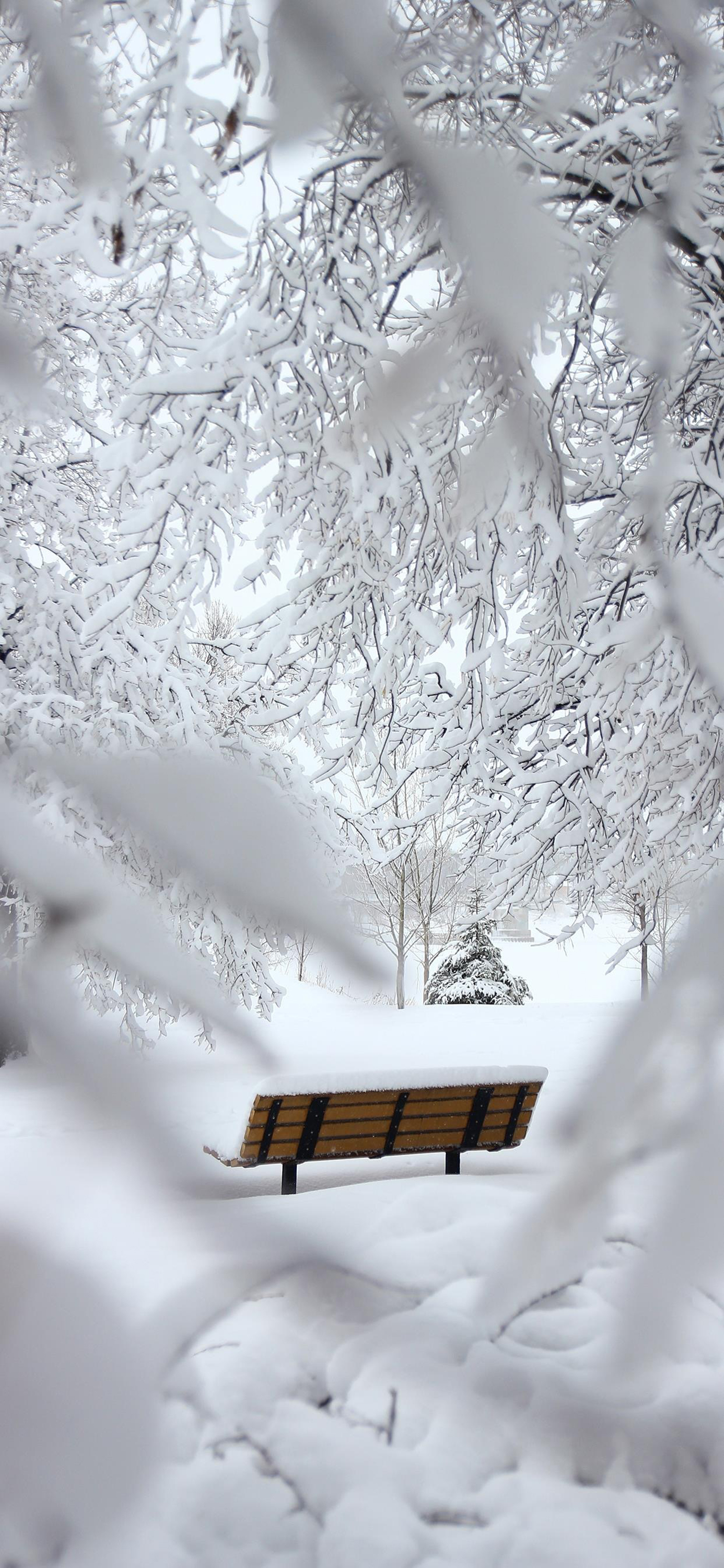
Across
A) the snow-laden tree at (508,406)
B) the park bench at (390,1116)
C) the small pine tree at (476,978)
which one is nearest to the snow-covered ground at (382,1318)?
the snow-laden tree at (508,406)

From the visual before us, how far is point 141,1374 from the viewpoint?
0.23 metres

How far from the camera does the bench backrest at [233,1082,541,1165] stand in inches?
142

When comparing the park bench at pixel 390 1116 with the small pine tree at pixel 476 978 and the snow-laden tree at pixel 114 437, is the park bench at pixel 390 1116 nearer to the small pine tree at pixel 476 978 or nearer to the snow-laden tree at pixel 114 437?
the snow-laden tree at pixel 114 437

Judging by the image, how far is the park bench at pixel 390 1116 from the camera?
3594 mm

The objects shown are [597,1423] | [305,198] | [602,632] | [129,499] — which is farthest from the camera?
[129,499]

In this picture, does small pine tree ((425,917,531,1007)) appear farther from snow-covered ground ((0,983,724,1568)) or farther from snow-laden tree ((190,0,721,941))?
snow-covered ground ((0,983,724,1568))

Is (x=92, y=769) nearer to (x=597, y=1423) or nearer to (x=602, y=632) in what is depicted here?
(x=597, y=1423)

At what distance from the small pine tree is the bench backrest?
8.39m

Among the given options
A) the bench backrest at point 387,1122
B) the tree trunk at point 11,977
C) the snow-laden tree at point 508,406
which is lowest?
the bench backrest at point 387,1122

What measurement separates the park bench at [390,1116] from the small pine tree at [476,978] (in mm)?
8419

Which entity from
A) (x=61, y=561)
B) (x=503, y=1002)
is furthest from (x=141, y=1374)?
(x=503, y=1002)

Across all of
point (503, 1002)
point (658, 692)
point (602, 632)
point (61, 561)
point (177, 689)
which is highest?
point (61, 561)

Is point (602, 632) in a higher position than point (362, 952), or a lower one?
higher

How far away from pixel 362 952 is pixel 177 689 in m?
5.44
